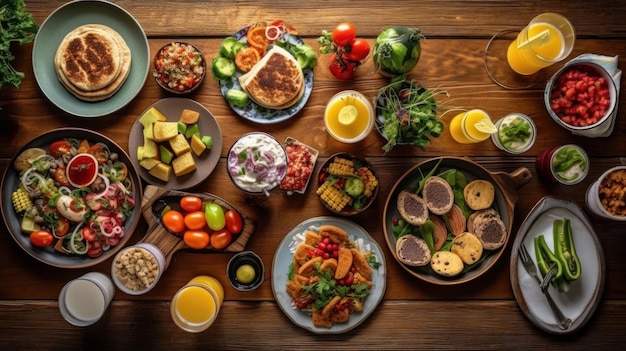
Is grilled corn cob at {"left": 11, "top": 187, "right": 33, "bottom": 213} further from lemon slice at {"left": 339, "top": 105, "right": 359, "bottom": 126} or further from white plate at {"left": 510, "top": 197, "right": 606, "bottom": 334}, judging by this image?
white plate at {"left": 510, "top": 197, "right": 606, "bottom": 334}

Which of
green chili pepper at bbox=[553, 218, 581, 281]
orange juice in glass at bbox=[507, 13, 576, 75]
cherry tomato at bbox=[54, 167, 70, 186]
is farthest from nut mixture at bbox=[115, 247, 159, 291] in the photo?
orange juice in glass at bbox=[507, 13, 576, 75]

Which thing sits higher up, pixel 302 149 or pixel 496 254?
pixel 302 149

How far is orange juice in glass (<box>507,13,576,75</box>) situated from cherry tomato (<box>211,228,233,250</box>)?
1.80m

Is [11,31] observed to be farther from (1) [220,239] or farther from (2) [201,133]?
(1) [220,239]

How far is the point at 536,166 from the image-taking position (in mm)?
2943

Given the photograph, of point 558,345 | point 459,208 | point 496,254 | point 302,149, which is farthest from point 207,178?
point 558,345

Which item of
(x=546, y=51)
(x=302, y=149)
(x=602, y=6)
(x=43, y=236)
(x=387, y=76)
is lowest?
(x=43, y=236)

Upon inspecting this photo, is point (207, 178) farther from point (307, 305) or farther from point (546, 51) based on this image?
point (546, 51)

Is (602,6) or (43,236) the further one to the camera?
(602,6)

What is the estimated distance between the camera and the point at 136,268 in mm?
2664

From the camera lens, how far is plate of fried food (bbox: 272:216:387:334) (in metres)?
2.79

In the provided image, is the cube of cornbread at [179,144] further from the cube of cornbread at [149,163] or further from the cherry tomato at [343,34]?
the cherry tomato at [343,34]

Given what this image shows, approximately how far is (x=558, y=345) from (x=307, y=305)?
1361 mm

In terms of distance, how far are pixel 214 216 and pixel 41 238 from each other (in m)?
0.89
